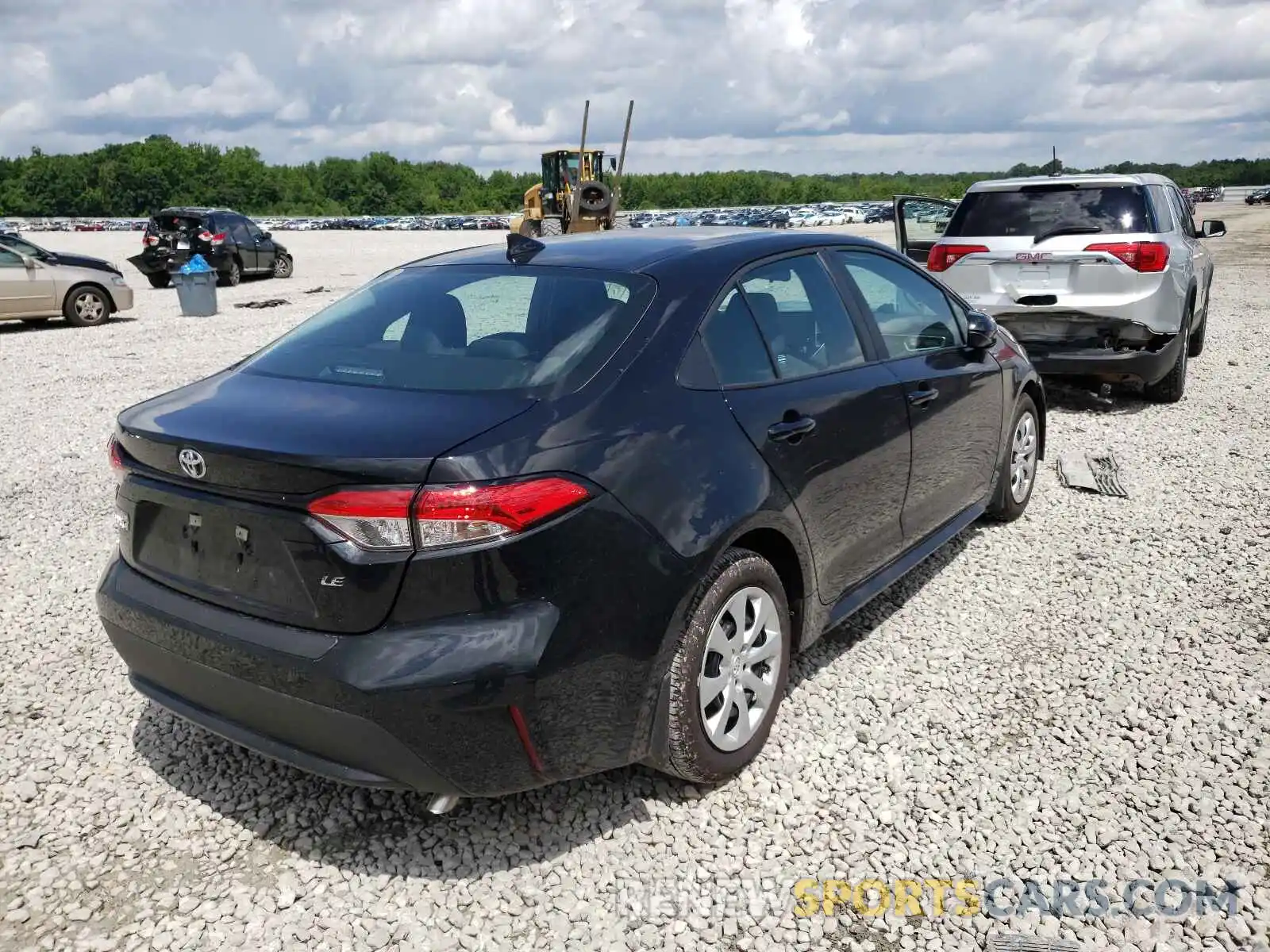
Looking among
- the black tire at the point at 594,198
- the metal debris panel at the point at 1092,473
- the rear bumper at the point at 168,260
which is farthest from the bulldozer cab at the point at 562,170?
the metal debris panel at the point at 1092,473

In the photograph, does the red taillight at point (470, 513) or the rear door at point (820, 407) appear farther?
the rear door at point (820, 407)

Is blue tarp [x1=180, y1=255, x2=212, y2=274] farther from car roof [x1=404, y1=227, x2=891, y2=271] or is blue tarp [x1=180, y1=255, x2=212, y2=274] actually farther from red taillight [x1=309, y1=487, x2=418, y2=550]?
red taillight [x1=309, y1=487, x2=418, y2=550]

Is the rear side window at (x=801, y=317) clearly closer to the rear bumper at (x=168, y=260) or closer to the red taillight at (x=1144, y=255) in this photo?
the red taillight at (x=1144, y=255)

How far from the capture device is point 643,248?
354 centimetres

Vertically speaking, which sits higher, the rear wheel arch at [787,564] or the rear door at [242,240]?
the rear door at [242,240]

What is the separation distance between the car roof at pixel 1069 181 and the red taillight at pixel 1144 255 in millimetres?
588

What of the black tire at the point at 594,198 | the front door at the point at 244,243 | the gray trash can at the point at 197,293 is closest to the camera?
the gray trash can at the point at 197,293

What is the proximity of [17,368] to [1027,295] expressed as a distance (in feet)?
35.1

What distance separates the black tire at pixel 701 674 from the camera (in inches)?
112

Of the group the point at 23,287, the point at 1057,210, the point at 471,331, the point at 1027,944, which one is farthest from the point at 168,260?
Result: the point at 1027,944

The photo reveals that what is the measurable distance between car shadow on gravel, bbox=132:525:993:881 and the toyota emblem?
3.40ft

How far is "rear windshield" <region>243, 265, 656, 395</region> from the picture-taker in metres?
2.89

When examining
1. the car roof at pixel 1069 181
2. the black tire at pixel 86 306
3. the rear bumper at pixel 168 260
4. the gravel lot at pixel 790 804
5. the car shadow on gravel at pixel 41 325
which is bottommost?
the gravel lot at pixel 790 804

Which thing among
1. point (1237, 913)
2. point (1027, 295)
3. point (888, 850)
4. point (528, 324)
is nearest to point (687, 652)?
point (888, 850)
